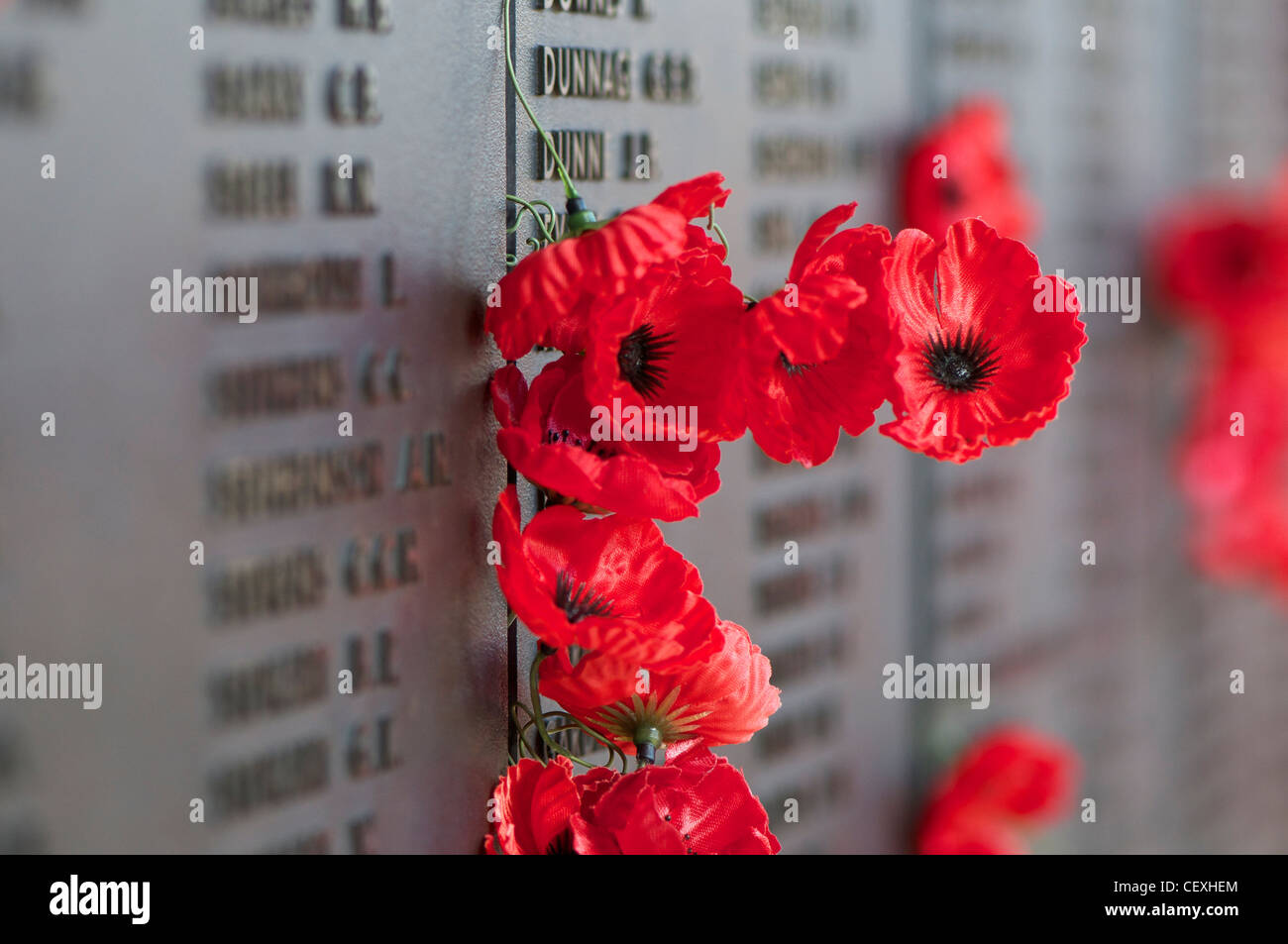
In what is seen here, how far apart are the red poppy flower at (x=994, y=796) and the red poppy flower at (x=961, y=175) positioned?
→ 38 centimetres

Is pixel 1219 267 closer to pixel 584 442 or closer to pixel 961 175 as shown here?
pixel 961 175

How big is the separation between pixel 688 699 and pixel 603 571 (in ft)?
0.19

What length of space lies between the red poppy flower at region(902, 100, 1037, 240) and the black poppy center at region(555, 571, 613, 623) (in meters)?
0.44

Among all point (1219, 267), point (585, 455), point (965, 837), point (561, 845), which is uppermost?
point (1219, 267)

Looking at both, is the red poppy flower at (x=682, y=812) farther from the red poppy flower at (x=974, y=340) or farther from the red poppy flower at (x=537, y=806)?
the red poppy flower at (x=974, y=340)

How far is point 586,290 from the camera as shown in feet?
1.36

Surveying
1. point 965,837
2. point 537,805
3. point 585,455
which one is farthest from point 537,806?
point 965,837

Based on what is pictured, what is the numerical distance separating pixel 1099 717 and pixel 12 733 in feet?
3.12

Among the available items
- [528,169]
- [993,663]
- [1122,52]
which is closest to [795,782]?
[993,663]

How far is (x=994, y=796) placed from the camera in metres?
0.92

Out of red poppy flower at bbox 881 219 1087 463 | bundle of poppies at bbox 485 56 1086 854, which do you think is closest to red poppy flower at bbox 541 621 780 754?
bundle of poppies at bbox 485 56 1086 854

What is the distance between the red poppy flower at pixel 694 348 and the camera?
1.48 feet
